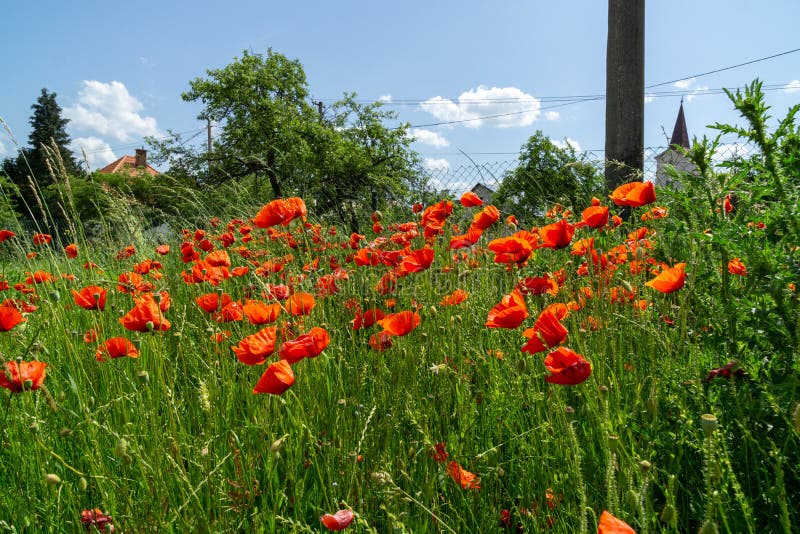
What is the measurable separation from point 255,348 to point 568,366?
636 millimetres

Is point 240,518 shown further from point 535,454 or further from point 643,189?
point 643,189

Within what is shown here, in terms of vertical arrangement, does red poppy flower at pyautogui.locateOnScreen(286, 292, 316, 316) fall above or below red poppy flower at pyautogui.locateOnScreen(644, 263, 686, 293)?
below

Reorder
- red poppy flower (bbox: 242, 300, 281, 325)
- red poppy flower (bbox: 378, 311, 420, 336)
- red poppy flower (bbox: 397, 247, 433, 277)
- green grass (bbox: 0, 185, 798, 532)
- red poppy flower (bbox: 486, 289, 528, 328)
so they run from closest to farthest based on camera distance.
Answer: green grass (bbox: 0, 185, 798, 532), red poppy flower (bbox: 486, 289, 528, 328), red poppy flower (bbox: 378, 311, 420, 336), red poppy flower (bbox: 242, 300, 281, 325), red poppy flower (bbox: 397, 247, 433, 277)

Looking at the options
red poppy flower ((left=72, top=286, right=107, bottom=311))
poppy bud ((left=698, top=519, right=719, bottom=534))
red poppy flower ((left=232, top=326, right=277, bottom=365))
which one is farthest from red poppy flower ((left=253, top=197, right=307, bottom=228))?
poppy bud ((left=698, top=519, right=719, bottom=534))

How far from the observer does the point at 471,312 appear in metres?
1.96

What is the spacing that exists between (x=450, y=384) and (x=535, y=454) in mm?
400

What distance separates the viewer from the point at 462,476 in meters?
1.12

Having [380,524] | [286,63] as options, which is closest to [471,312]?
[380,524]

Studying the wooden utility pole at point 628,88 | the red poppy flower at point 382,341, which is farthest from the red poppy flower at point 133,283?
the wooden utility pole at point 628,88

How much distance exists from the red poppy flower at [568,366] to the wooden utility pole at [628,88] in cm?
373

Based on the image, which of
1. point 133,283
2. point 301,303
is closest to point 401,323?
point 301,303

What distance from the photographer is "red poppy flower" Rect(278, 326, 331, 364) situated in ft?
3.49

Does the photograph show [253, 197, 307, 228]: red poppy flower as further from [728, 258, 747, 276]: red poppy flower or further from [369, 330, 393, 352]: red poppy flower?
[728, 258, 747, 276]: red poppy flower

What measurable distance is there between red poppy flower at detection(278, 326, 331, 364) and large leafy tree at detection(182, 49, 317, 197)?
686 inches
